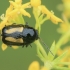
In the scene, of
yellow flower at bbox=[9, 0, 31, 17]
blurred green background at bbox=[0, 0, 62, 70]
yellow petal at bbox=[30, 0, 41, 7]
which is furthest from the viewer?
blurred green background at bbox=[0, 0, 62, 70]

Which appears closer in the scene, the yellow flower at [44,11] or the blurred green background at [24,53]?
the yellow flower at [44,11]

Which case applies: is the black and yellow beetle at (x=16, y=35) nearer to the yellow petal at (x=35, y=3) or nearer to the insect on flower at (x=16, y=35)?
the insect on flower at (x=16, y=35)

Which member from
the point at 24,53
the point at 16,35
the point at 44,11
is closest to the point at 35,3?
the point at 44,11

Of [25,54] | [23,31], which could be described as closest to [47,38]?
[25,54]

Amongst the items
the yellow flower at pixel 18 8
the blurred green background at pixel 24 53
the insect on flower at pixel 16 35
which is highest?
the blurred green background at pixel 24 53

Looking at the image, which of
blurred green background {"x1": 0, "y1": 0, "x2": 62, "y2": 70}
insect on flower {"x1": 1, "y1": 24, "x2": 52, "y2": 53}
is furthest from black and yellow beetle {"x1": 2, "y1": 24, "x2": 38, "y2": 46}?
blurred green background {"x1": 0, "y1": 0, "x2": 62, "y2": 70}

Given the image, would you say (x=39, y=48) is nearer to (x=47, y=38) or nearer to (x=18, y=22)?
(x=18, y=22)

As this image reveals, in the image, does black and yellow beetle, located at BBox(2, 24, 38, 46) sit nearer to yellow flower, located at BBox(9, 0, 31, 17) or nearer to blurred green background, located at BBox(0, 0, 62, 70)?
yellow flower, located at BBox(9, 0, 31, 17)

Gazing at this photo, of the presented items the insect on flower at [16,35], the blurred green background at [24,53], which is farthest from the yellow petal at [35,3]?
the blurred green background at [24,53]

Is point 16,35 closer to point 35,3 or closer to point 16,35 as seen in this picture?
point 16,35
